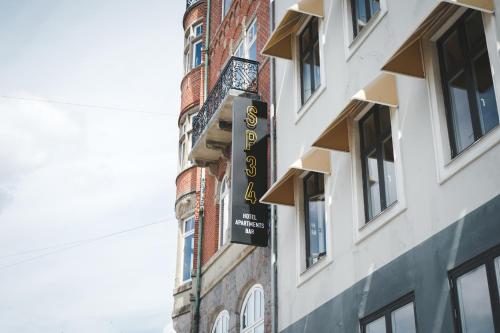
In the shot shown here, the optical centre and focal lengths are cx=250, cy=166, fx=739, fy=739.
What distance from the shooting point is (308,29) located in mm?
15883

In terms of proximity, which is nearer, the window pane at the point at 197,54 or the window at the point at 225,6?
the window at the point at 225,6

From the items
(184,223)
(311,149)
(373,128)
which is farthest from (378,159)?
(184,223)

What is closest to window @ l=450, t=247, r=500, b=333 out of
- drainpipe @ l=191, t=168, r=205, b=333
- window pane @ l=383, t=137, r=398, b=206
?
window pane @ l=383, t=137, r=398, b=206

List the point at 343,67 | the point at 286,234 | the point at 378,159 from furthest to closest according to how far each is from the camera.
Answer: the point at 286,234 < the point at 343,67 < the point at 378,159

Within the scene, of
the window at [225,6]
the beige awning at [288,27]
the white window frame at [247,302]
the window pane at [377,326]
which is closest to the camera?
the window pane at [377,326]

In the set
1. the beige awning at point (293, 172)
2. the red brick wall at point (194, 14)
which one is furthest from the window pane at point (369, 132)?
the red brick wall at point (194, 14)

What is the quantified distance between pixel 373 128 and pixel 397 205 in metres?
1.91

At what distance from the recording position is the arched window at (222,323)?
18.5 m

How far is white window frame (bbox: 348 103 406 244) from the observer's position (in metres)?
11.0

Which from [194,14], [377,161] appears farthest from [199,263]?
[194,14]

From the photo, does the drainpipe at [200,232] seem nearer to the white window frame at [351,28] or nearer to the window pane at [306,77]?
the window pane at [306,77]

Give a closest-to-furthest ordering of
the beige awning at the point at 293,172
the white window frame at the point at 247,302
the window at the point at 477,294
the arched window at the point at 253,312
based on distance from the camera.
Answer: the window at the point at 477,294 < the beige awning at the point at 293,172 < the white window frame at the point at 247,302 < the arched window at the point at 253,312

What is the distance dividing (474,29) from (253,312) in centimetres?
913

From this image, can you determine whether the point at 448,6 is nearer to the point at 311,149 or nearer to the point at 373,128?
the point at 373,128
